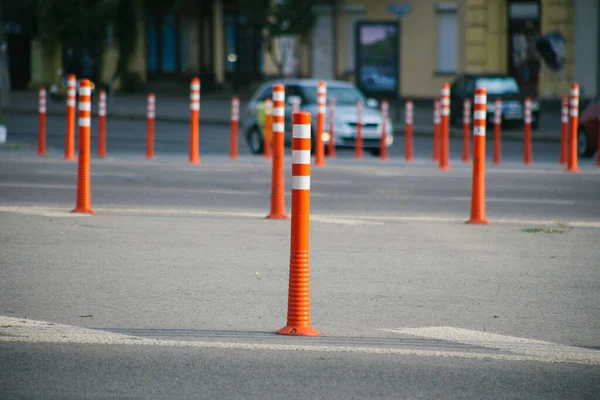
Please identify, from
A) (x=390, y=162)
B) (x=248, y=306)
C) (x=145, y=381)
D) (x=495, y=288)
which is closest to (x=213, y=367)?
(x=145, y=381)

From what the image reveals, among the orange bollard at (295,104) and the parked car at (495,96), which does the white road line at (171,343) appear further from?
the parked car at (495,96)

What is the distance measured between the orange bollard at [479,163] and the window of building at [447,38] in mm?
29840

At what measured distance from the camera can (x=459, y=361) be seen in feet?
20.5

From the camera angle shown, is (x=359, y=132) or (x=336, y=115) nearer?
(x=359, y=132)

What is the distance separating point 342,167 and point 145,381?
1429cm

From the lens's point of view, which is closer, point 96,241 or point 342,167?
point 96,241

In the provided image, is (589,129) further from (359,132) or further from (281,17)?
(281,17)

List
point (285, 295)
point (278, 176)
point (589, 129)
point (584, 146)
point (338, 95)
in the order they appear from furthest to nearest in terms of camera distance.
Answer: point (338, 95) < point (584, 146) < point (589, 129) < point (278, 176) < point (285, 295)

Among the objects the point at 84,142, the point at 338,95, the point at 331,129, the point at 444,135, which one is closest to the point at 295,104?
the point at 331,129

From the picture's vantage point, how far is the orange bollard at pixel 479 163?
12047 mm

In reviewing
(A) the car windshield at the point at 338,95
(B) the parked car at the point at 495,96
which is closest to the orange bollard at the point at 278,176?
(A) the car windshield at the point at 338,95

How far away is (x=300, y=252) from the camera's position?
679 centimetres

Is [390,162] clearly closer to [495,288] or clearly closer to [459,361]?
[495,288]

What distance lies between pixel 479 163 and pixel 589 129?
12.7 metres
